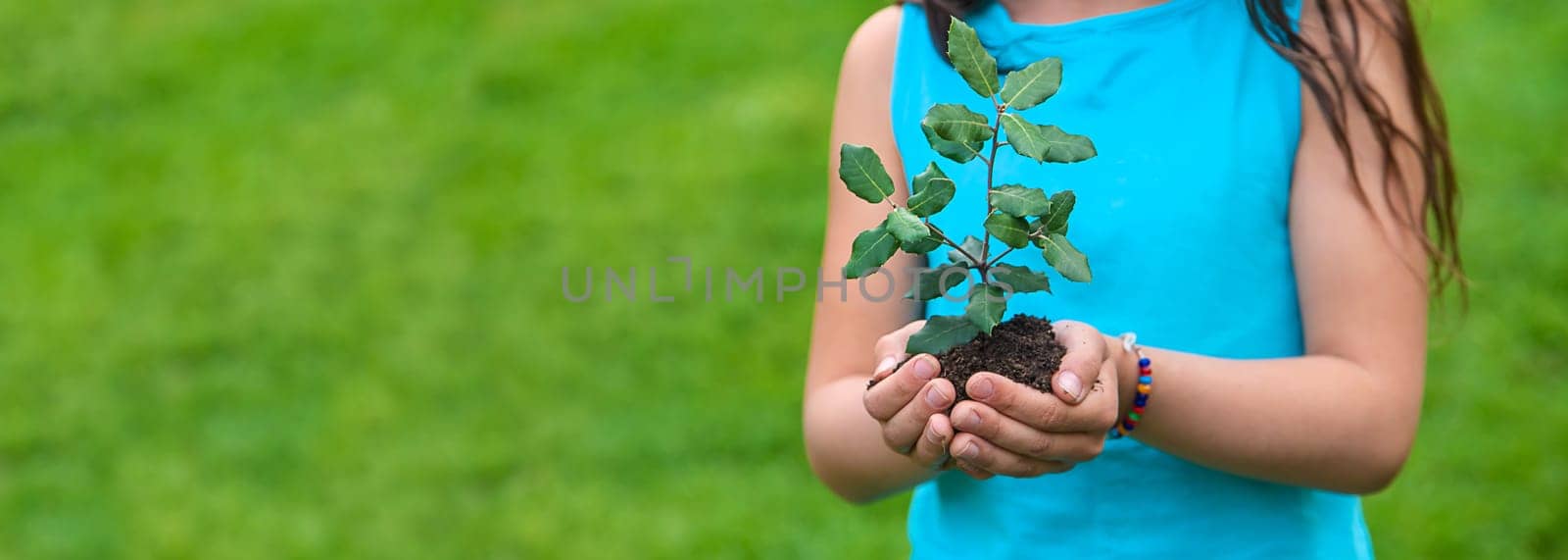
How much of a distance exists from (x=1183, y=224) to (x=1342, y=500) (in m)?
0.48

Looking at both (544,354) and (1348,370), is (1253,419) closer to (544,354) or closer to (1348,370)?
(1348,370)

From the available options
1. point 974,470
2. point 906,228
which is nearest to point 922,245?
point 906,228

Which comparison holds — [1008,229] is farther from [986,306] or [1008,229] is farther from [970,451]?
[970,451]

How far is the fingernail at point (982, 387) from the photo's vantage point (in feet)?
4.90

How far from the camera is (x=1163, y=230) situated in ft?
6.03

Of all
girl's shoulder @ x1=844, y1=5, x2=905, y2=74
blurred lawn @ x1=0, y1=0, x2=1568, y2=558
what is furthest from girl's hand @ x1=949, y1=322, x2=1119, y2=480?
blurred lawn @ x1=0, y1=0, x2=1568, y2=558

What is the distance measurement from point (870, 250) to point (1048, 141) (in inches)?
8.1

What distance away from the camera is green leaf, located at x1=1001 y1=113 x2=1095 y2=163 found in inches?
58.1

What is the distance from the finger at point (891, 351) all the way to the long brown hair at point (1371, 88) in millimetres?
464

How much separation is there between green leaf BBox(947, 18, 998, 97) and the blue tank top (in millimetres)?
386

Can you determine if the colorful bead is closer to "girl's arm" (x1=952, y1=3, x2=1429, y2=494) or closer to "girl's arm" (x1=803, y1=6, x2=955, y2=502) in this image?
"girl's arm" (x1=952, y1=3, x2=1429, y2=494)

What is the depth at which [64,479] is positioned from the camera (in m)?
4.47

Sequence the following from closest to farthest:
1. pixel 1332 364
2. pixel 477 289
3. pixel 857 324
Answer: pixel 1332 364 < pixel 857 324 < pixel 477 289

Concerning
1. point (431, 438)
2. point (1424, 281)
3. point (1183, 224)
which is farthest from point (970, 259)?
point (431, 438)
